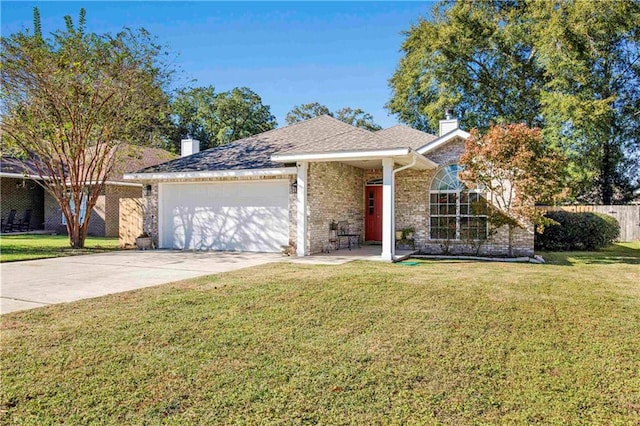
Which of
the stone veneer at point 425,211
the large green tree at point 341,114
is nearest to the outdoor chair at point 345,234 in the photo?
the stone veneer at point 425,211

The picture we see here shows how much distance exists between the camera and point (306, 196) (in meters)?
12.3

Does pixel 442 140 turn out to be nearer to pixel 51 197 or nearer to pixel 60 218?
pixel 60 218

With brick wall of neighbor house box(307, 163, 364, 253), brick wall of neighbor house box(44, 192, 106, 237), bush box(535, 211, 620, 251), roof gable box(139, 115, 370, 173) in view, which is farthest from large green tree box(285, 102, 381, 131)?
brick wall of neighbor house box(307, 163, 364, 253)

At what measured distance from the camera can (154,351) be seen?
14.5 ft

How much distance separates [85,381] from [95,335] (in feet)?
4.21

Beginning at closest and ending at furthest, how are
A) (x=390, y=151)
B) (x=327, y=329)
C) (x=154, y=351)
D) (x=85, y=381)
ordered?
(x=85, y=381) < (x=154, y=351) < (x=327, y=329) < (x=390, y=151)

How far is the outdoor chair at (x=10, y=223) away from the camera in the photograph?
72.5ft

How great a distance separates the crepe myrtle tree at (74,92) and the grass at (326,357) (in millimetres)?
9314

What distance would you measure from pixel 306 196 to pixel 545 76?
1787 centimetres

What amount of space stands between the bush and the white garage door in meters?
9.91

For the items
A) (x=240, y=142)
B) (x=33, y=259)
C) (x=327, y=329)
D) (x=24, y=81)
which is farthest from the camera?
(x=240, y=142)

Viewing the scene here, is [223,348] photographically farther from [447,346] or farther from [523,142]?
[523,142]

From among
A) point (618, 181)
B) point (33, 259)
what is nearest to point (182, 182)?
point (33, 259)

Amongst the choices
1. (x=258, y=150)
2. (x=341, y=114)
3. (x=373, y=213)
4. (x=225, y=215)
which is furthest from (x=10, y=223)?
(x=341, y=114)
